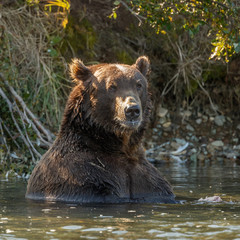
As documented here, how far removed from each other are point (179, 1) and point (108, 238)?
411 cm

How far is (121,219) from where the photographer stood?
210 inches

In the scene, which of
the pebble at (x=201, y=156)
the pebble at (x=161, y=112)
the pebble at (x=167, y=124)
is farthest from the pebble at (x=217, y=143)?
the pebble at (x=161, y=112)

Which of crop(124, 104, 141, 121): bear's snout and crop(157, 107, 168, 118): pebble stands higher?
crop(157, 107, 168, 118): pebble

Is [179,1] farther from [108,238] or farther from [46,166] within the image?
[108,238]

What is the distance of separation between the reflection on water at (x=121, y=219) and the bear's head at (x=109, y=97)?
91 centimetres

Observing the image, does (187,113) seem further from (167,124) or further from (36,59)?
(36,59)

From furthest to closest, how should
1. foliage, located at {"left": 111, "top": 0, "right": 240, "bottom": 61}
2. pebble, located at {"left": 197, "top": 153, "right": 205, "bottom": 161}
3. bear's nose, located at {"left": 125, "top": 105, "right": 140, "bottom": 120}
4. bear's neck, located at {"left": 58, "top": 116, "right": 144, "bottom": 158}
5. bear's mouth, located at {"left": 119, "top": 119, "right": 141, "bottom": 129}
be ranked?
pebble, located at {"left": 197, "top": 153, "right": 205, "bottom": 161} < foliage, located at {"left": 111, "top": 0, "right": 240, "bottom": 61} < bear's neck, located at {"left": 58, "top": 116, "right": 144, "bottom": 158} < bear's mouth, located at {"left": 119, "top": 119, "right": 141, "bottom": 129} < bear's nose, located at {"left": 125, "top": 105, "right": 140, "bottom": 120}

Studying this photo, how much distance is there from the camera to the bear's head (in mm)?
6597

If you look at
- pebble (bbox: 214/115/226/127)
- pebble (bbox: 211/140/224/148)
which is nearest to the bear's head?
pebble (bbox: 211/140/224/148)

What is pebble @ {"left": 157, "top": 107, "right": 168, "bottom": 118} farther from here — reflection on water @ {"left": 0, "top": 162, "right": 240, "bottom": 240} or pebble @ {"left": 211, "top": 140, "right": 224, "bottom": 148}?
reflection on water @ {"left": 0, "top": 162, "right": 240, "bottom": 240}

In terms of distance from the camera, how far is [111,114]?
6738mm

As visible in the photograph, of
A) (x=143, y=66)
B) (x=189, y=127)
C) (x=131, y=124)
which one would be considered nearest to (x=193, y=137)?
(x=189, y=127)

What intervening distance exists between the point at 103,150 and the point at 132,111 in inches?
24.6

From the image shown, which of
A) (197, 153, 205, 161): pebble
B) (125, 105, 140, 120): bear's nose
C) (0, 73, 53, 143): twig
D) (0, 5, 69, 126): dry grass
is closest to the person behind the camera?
(125, 105, 140, 120): bear's nose
